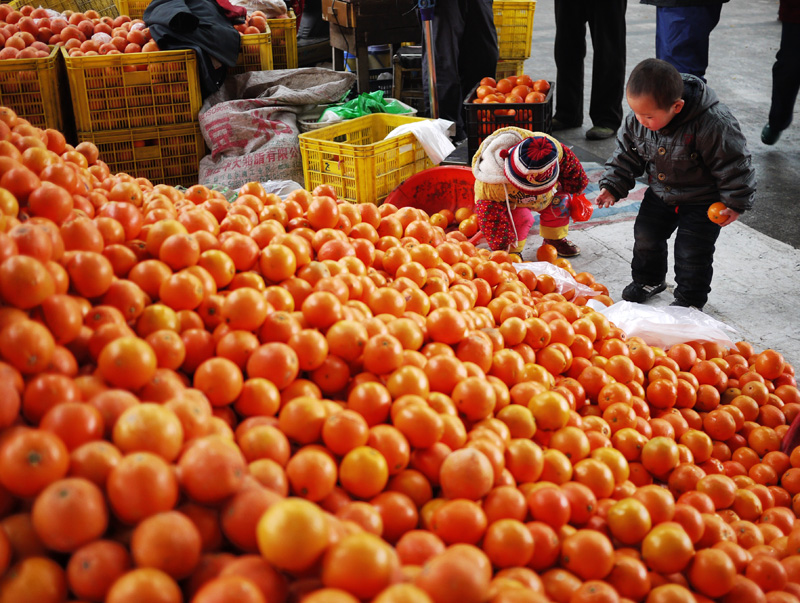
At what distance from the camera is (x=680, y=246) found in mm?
3389

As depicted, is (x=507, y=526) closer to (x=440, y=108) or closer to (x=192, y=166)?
(x=192, y=166)

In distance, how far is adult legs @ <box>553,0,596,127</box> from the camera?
5.99 m

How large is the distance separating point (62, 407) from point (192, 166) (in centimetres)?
402

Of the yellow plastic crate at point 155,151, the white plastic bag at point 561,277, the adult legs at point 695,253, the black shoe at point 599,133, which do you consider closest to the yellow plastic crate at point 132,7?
the yellow plastic crate at point 155,151

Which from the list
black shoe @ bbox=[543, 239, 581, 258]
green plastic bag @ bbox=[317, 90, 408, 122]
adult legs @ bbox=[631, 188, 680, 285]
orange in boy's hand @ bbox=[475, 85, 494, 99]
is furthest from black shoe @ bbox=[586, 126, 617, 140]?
adult legs @ bbox=[631, 188, 680, 285]

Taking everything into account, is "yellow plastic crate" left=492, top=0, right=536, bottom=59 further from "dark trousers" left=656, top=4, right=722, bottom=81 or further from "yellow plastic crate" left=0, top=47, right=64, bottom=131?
"yellow plastic crate" left=0, top=47, right=64, bottom=131

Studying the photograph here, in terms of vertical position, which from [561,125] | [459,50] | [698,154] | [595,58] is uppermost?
[459,50]

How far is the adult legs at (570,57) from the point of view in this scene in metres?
5.99

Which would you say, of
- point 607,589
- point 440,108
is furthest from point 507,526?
point 440,108

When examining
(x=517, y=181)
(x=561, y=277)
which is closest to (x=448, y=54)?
(x=517, y=181)

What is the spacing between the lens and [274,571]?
40.3 inches

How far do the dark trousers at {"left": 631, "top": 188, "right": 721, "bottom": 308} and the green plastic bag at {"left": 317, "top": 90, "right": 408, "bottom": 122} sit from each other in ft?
6.55

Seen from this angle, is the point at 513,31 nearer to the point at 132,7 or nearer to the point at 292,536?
the point at 132,7

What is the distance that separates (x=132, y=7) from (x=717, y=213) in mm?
5394
